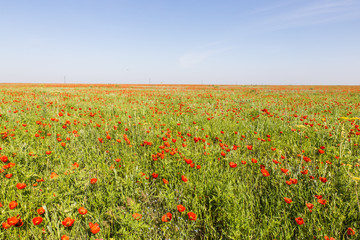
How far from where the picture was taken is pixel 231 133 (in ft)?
13.9

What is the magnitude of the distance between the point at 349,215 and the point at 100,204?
252cm

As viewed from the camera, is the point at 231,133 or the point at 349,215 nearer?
the point at 349,215

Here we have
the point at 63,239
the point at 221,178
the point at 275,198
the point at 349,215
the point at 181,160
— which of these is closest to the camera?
the point at 63,239

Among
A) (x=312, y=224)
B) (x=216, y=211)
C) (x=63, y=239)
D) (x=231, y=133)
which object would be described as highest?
(x=231, y=133)

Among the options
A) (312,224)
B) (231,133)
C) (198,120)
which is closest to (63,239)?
(312,224)

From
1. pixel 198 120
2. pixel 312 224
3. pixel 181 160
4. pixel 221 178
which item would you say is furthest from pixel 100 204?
pixel 198 120

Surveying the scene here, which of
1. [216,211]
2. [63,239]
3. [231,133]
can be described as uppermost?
[231,133]

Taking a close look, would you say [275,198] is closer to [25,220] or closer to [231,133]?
[231,133]

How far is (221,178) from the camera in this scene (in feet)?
7.14

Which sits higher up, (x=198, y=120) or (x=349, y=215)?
(x=198, y=120)

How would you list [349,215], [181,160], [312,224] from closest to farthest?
[312,224], [349,215], [181,160]

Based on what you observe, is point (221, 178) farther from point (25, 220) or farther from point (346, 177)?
point (25, 220)

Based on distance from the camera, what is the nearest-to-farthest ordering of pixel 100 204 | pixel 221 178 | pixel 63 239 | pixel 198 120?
pixel 63 239 → pixel 100 204 → pixel 221 178 → pixel 198 120

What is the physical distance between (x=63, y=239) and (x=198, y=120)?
14.3 feet
